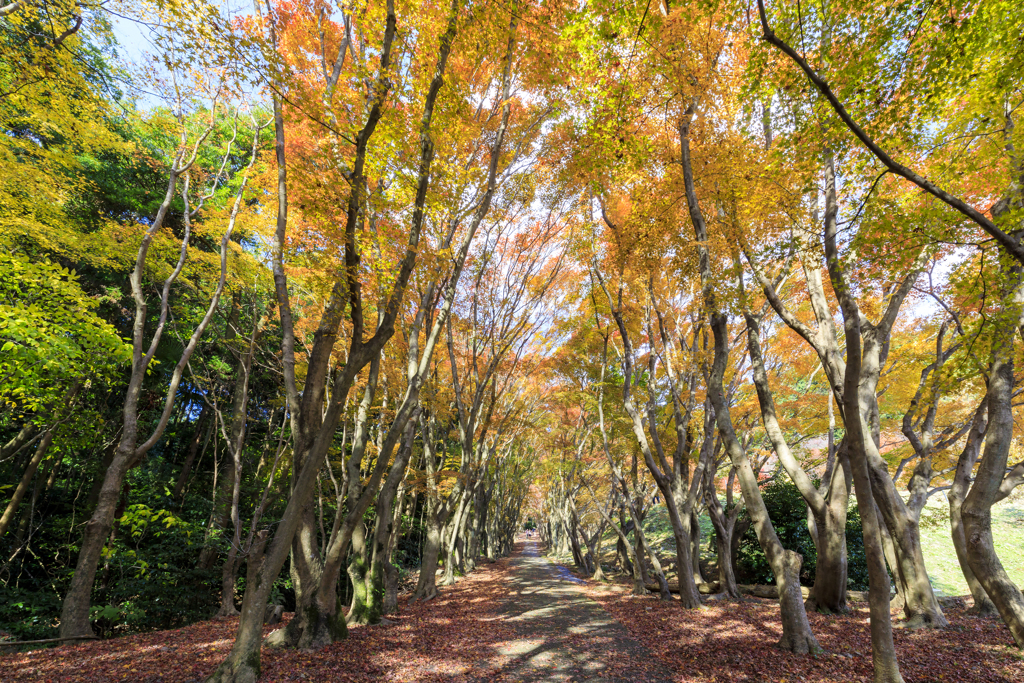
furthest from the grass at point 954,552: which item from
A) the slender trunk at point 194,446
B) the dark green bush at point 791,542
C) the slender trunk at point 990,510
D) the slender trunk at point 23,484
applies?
the slender trunk at point 23,484

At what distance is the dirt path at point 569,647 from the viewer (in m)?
5.80

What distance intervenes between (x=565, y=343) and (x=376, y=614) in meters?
10.4

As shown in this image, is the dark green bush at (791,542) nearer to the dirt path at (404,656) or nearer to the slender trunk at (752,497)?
the dirt path at (404,656)

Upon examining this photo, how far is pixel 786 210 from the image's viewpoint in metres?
6.50

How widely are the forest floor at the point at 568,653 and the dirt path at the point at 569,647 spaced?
0.09ft

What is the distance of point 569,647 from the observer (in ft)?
23.3

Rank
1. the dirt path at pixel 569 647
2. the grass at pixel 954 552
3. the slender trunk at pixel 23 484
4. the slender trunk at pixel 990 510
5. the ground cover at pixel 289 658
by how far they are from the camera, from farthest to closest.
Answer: the grass at pixel 954 552 < the slender trunk at pixel 23 484 < the dirt path at pixel 569 647 < the ground cover at pixel 289 658 < the slender trunk at pixel 990 510

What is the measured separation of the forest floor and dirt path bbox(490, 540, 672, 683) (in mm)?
27

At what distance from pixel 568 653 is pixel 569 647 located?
1.19 feet

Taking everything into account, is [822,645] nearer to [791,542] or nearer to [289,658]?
[289,658]

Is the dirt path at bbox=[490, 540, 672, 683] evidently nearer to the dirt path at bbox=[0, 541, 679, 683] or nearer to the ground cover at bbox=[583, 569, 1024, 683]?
the dirt path at bbox=[0, 541, 679, 683]

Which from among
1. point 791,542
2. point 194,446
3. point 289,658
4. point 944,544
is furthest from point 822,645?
point 944,544

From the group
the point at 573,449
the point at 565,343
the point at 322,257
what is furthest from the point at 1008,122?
the point at 573,449

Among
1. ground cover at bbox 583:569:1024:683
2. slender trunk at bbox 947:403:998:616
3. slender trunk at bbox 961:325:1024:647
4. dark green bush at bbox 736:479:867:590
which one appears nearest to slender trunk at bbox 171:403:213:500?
ground cover at bbox 583:569:1024:683
